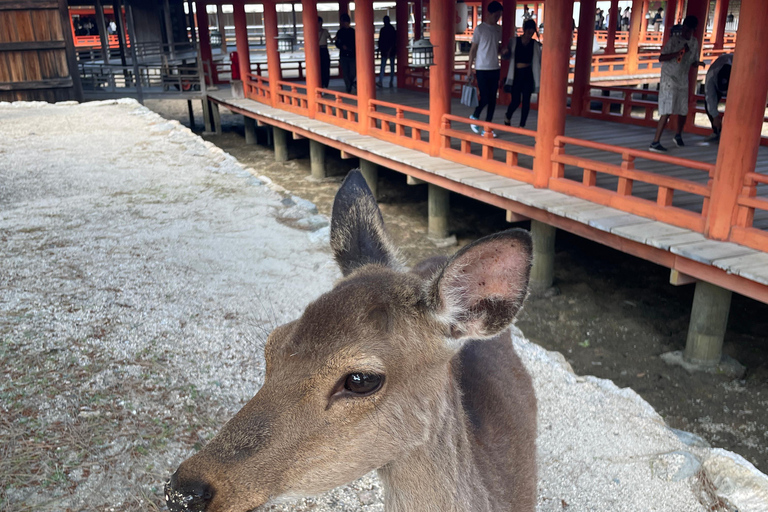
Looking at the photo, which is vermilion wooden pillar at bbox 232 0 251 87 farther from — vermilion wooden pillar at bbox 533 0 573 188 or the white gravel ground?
vermilion wooden pillar at bbox 533 0 573 188

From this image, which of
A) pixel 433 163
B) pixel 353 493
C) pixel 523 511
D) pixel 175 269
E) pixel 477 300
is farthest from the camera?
pixel 433 163

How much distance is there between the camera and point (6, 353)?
3883 mm

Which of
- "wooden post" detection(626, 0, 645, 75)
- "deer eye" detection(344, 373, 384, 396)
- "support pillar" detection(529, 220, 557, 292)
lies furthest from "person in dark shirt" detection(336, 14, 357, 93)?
"deer eye" detection(344, 373, 384, 396)

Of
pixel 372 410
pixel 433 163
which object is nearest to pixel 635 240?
pixel 433 163

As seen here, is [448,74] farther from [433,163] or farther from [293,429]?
[293,429]

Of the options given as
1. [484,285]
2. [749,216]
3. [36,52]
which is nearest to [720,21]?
[749,216]

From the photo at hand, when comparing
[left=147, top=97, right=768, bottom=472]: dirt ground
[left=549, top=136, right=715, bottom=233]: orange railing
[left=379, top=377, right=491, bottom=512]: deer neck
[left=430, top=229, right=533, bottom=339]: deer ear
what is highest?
[left=430, top=229, right=533, bottom=339]: deer ear

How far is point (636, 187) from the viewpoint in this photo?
742 centimetres

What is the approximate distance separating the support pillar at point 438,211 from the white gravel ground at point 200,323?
109 inches

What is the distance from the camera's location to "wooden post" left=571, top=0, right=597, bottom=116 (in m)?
10.7

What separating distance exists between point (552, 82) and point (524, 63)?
1788 mm

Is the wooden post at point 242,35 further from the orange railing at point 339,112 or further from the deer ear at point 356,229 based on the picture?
the deer ear at point 356,229

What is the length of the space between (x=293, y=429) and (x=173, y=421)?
2036 millimetres

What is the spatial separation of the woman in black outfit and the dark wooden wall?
1103 cm
